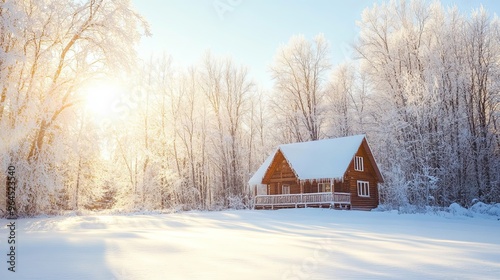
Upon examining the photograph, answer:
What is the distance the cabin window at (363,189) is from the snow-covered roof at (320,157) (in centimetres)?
406

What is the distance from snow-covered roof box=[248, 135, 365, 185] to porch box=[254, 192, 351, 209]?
1.49 m

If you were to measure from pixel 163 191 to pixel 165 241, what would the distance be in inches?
1410

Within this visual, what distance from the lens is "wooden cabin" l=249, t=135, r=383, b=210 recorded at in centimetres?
3195

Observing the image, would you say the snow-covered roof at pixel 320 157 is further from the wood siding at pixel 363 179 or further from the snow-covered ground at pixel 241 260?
the snow-covered ground at pixel 241 260

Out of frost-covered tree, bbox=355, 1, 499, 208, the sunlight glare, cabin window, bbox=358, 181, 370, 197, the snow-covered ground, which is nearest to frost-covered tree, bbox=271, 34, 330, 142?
frost-covered tree, bbox=355, 1, 499, 208

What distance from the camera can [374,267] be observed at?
19.7 feet

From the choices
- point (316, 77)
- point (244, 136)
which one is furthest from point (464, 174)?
point (244, 136)

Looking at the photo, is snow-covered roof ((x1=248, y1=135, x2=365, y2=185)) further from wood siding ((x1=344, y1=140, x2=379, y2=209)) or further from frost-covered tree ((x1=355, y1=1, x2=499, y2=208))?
frost-covered tree ((x1=355, y1=1, x2=499, y2=208))

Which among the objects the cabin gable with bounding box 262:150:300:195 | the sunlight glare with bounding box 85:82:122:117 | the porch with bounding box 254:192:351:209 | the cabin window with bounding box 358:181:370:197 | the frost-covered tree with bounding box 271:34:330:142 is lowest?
the porch with bounding box 254:192:351:209

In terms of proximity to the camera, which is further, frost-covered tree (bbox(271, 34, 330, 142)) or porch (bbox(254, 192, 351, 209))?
frost-covered tree (bbox(271, 34, 330, 142))

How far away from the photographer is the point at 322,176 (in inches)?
1259

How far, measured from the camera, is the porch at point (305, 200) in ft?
102

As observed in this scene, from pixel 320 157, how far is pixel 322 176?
2666mm

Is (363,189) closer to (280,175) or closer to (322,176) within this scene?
(322,176)
